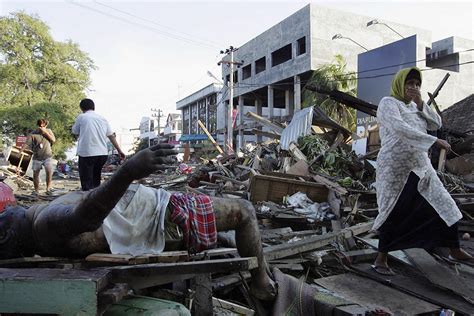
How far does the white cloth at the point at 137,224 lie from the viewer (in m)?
2.11

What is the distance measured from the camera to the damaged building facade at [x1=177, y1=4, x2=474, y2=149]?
24.4m

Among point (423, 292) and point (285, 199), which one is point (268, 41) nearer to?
point (285, 199)

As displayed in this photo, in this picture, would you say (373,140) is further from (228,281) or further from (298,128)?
(228,281)

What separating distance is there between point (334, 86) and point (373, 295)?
19449 millimetres

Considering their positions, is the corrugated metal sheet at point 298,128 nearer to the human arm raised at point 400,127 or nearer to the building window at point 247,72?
the human arm raised at point 400,127

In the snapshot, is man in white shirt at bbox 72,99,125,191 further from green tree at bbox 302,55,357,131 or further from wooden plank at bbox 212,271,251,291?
green tree at bbox 302,55,357,131

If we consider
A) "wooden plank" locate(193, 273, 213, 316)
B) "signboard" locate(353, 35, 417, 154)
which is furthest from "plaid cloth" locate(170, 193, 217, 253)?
"signboard" locate(353, 35, 417, 154)

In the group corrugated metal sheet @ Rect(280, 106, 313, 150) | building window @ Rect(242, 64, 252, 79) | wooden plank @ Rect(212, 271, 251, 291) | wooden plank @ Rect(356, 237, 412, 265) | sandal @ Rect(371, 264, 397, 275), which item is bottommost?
sandal @ Rect(371, 264, 397, 275)

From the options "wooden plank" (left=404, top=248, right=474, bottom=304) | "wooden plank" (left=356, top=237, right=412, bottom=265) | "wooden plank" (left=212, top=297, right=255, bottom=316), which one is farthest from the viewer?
"wooden plank" (left=356, top=237, right=412, bottom=265)

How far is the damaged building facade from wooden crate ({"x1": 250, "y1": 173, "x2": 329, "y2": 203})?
16882mm

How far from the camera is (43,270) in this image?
1.82 m

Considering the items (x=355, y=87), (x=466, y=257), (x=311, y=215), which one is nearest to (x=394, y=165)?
(x=466, y=257)

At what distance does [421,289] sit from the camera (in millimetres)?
2912

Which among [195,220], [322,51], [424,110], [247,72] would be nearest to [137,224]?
[195,220]
